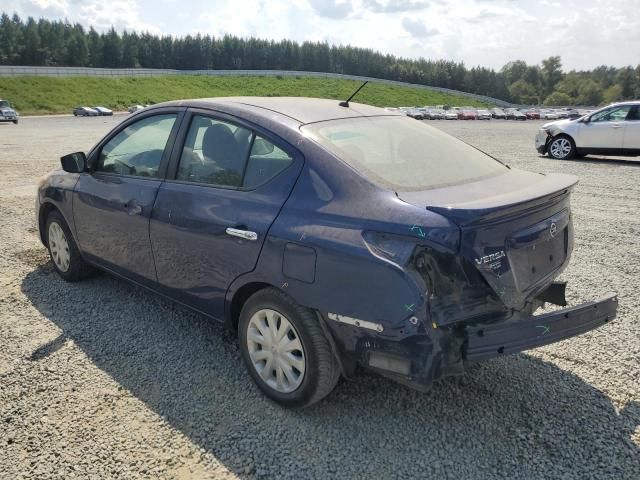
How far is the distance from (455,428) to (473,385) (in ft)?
1.51

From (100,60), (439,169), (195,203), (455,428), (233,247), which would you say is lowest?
(455,428)

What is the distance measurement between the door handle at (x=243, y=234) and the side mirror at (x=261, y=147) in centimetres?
49

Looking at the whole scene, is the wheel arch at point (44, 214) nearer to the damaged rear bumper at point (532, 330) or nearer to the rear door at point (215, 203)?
the rear door at point (215, 203)

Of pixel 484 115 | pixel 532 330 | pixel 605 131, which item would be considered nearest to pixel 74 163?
pixel 532 330

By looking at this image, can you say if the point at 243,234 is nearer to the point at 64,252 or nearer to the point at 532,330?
the point at 532,330

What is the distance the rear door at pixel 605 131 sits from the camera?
529 inches

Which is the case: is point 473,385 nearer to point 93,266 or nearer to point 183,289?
point 183,289

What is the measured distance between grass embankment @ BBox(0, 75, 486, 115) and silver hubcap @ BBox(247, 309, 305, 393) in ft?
223

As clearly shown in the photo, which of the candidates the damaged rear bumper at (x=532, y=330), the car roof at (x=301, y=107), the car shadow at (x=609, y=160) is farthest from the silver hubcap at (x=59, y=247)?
the car shadow at (x=609, y=160)

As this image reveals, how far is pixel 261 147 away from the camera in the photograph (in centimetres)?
315

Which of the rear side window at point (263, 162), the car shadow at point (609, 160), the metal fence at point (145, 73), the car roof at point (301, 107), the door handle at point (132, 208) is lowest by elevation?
the car shadow at point (609, 160)

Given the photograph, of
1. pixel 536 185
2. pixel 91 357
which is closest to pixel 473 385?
pixel 536 185

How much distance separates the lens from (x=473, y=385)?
3.24 m

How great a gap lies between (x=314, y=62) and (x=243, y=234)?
13767cm
